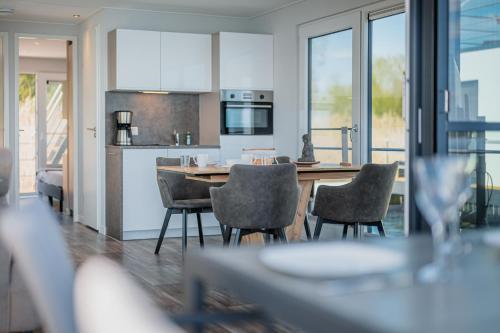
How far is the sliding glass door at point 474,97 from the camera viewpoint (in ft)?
11.4

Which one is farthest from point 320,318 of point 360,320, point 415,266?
point 415,266

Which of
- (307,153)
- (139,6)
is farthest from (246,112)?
(307,153)

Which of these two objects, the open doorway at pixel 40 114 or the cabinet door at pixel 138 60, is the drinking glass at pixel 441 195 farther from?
the open doorway at pixel 40 114

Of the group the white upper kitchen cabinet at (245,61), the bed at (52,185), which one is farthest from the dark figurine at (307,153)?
the bed at (52,185)

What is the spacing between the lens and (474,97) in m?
3.65

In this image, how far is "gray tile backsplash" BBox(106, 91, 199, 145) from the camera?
755 cm

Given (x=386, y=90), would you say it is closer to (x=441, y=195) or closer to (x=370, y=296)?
(x=441, y=195)

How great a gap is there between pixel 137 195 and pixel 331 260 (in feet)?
18.9

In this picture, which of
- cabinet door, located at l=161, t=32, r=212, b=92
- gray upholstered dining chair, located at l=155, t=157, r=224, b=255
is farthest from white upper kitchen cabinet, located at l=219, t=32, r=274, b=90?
gray upholstered dining chair, located at l=155, t=157, r=224, b=255

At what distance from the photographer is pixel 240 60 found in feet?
24.7

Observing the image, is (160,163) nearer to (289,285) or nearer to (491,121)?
(491,121)

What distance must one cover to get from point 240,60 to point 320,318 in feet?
21.4

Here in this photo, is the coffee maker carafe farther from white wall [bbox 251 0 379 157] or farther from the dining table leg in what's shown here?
the dining table leg

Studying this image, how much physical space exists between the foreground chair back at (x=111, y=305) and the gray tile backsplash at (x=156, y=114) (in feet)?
21.0
